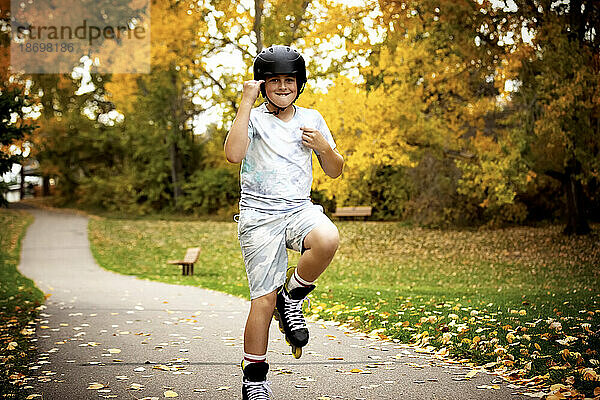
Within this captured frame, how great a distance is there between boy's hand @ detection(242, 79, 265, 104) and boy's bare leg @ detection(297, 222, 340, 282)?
2.68ft

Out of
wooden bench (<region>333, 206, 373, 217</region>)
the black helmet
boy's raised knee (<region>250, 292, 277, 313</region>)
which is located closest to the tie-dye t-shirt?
the black helmet

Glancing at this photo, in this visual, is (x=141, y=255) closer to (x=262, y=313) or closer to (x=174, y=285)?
(x=174, y=285)

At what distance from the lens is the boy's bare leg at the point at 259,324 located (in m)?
3.88

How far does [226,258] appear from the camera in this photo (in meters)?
18.8

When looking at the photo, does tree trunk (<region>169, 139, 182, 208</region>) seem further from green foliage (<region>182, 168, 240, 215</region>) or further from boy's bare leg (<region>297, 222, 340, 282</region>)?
boy's bare leg (<region>297, 222, 340, 282</region>)

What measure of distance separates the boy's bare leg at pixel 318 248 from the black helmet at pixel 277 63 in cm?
91

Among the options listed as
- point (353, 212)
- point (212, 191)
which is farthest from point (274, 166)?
point (212, 191)

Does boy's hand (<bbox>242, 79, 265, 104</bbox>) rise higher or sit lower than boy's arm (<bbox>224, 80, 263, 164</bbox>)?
higher

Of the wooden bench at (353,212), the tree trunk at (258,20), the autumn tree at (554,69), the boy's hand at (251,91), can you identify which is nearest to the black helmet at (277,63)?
the boy's hand at (251,91)

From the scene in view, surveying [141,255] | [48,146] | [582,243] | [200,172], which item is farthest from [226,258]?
[48,146]

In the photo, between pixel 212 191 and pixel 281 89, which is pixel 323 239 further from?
pixel 212 191

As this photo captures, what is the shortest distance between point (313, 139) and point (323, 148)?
8 centimetres

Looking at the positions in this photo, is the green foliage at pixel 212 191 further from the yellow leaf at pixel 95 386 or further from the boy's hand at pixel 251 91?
the boy's hand at pixel 251 91

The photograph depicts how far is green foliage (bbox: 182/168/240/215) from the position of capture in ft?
106
